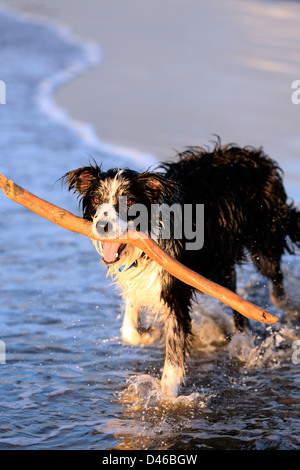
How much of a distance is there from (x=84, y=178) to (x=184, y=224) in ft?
2.38

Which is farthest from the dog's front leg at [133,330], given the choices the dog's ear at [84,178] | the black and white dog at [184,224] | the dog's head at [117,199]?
the dog's ear at [84,178]

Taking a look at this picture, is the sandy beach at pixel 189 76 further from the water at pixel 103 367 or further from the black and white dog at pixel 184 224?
the black and white dog at pixel 184 224

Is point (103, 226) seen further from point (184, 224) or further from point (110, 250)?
point (184, 224)

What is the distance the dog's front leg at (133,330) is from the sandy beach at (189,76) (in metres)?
5.06

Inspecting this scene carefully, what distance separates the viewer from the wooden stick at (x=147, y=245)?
3908 mm

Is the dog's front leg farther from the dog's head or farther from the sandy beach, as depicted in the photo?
the sandy beach

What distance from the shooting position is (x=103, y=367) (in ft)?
17.4

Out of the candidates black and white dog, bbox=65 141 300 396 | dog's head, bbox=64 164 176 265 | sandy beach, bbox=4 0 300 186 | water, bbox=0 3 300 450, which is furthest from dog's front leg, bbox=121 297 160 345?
sandy beach, bbox=4 0 300 186

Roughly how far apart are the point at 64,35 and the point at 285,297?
38.6 feet

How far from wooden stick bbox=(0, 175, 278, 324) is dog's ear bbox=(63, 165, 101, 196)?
35 cm

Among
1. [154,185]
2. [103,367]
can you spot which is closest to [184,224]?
[154,185]

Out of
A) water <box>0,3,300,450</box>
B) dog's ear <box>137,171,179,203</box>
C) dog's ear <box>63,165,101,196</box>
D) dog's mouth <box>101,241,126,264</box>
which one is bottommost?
water <box>0,3,300,450</box>

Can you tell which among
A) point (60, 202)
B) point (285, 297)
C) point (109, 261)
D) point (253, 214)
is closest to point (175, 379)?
point (109, 261)

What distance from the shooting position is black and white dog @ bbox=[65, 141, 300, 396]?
4535mm
